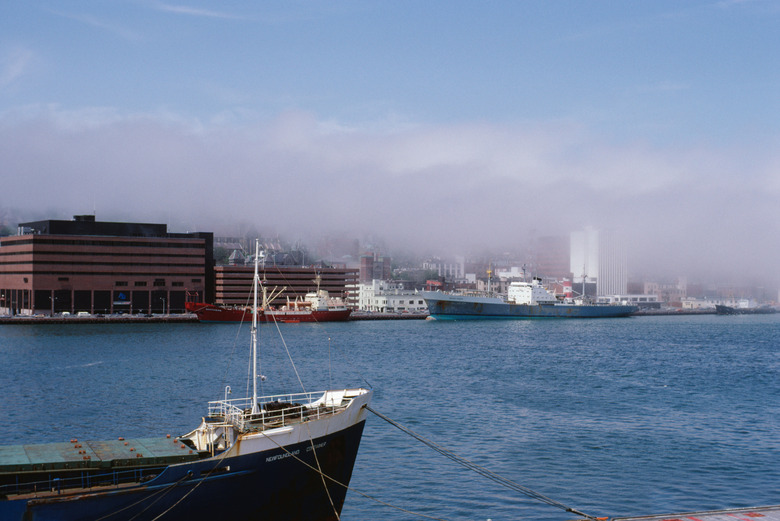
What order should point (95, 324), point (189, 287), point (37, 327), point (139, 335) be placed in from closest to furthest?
point (139, 335), point (37, 327), point (95, 324), point (189, 287)

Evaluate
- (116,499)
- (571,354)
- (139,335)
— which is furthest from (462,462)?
(139,335)

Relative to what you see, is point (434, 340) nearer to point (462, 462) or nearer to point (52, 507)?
point (462, 462)

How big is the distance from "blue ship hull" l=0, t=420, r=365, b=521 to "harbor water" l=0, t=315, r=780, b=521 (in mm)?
2946

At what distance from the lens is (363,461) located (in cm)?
3559

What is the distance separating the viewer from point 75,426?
42.6 metres

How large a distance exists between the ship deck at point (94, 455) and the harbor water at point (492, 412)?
26.1ft

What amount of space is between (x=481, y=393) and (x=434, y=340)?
5945cm

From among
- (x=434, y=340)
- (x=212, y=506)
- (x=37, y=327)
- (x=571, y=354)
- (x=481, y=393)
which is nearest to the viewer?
(x=212, y=506)

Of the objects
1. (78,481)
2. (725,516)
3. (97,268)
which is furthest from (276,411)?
(97,268)

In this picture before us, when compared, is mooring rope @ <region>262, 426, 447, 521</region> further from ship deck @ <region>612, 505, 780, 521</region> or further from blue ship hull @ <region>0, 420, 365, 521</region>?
ship deck @ <region>612, 505, 780, 521</region>

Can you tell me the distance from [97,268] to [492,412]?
494ft

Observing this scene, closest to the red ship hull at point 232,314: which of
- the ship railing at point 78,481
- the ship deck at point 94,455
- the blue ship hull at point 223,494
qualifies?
the blue ship hull at point 223,494

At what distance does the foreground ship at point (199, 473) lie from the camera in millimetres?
21594

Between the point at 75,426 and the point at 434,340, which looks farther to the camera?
the point at 434,340
